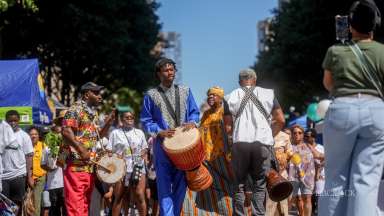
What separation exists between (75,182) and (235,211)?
6.30 feet

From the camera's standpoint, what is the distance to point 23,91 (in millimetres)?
13336

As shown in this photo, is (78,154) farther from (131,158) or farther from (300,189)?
(300,189)

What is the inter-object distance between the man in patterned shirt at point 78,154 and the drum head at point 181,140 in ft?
4.07

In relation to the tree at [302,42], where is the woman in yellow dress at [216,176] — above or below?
below

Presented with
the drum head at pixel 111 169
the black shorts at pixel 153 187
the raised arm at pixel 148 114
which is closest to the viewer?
the raised arm at pixel 148 114

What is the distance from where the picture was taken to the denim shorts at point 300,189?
1288 centimetres

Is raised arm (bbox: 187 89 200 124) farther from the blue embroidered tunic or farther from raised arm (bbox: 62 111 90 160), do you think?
raised arm (bbox: 62 111 90 160)

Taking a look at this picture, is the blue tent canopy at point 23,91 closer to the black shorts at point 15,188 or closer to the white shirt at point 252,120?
the black shorts at point 15,188

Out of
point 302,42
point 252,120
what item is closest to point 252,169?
point 252,120

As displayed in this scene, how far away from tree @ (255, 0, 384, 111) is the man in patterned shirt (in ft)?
57.9

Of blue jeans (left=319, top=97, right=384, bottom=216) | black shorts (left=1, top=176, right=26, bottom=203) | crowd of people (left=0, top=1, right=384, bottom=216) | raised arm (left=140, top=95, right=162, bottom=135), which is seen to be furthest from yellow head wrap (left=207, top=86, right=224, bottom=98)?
blue jeans (left=319, top=97, right=384, bottom=216)

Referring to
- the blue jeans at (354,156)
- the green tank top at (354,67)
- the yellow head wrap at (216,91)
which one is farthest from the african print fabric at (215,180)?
the green tank top at (354,67)

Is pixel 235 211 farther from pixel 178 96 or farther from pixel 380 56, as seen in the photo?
pixel 380 56

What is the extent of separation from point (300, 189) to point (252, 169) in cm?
446
